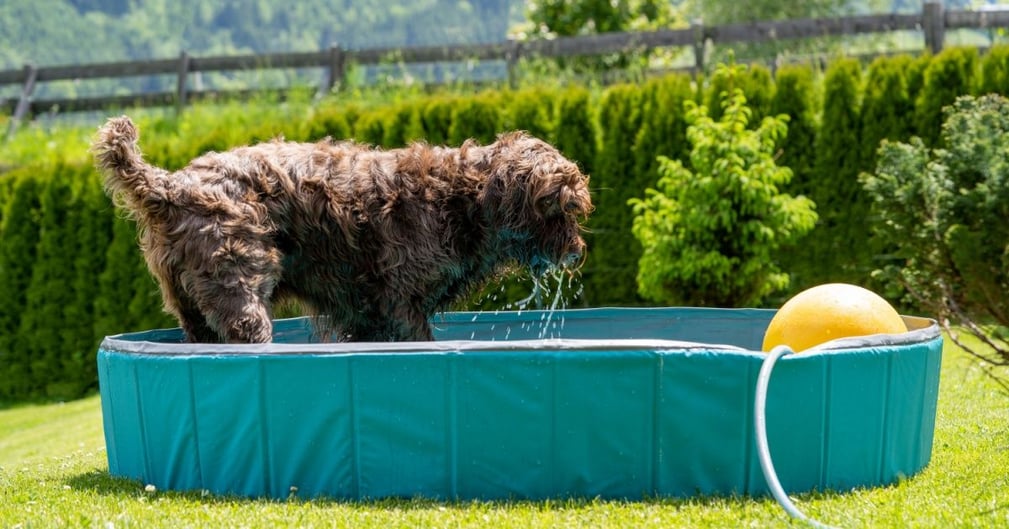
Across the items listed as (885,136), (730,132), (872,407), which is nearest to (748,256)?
(730,132)

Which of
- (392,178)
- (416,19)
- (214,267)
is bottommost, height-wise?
(214,267)

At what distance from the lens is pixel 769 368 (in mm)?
5109

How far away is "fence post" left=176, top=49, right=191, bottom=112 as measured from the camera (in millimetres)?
20203

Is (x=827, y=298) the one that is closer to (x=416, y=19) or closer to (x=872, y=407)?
(x=872, y=407)

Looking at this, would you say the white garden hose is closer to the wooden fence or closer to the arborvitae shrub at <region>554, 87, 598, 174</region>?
the arborvitae shrub at <region>554, 87, 598, 174</region>

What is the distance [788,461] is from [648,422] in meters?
0.74

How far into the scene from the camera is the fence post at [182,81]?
20.2 meters

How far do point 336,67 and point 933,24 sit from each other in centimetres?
982

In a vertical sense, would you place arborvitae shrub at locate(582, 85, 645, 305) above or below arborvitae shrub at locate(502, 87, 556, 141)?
below

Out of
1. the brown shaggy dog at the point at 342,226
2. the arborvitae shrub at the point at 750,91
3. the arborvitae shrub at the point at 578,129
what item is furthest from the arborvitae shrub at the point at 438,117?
the brown shaggy dog at the point at 342,226

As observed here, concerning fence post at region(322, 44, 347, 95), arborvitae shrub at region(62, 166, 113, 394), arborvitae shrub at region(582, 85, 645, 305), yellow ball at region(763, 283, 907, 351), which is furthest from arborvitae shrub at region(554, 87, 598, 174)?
yellow ball at region(763, 283, 907, 351)

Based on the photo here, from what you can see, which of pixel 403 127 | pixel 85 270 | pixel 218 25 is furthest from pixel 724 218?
pixel 218 25

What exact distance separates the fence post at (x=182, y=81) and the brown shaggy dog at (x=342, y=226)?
14.8 meters

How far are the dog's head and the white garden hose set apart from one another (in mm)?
1493
